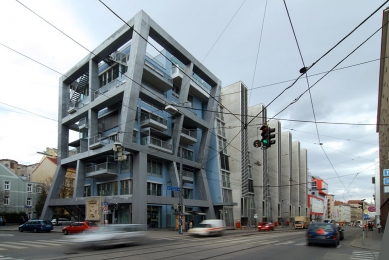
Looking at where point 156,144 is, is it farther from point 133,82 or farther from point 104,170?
point 133,82

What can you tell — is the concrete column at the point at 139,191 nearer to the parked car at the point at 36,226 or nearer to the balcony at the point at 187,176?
the parked car at the point at 36,226

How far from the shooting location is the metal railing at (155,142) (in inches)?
1429

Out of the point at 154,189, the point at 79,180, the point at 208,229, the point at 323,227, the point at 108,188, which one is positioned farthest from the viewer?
the point at 108,188

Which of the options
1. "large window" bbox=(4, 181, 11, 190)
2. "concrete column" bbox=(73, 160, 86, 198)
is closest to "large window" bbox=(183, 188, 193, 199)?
"concrete column" bbox=(73, 160, 86, 198)

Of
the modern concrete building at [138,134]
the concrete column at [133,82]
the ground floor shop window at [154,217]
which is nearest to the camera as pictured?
the concrete column at [133,82]

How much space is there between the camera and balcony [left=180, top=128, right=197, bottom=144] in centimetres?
4256

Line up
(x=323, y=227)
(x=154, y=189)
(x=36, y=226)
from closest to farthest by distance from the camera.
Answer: (x=323, y=227)
(x=36, y=226)
(x=154, y=189)

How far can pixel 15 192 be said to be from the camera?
191 feet

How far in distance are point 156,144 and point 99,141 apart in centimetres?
657

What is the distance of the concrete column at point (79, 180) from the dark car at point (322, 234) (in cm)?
3076

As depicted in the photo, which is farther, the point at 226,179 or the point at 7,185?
the point at 7,185

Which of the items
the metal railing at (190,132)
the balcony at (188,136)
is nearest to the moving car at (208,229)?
the balcony at (188,136)

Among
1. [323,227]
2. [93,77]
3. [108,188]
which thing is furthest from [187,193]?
[323,227]

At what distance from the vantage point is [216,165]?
4906 cm
